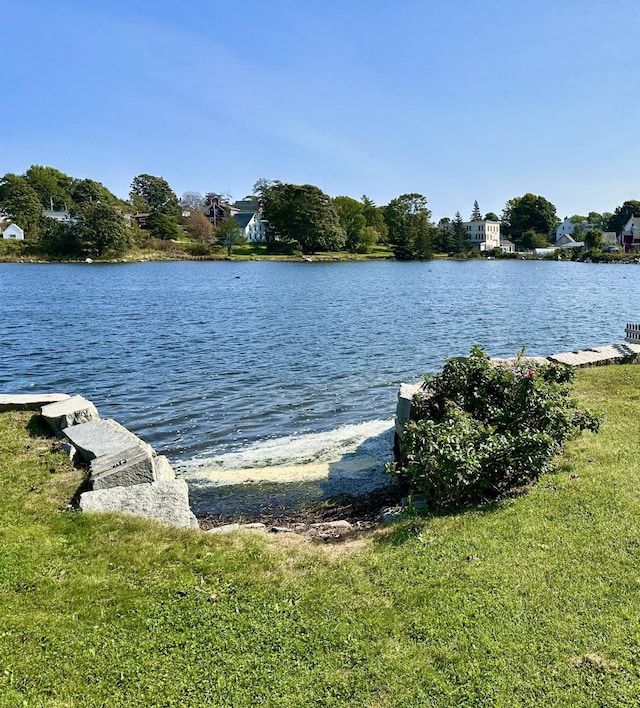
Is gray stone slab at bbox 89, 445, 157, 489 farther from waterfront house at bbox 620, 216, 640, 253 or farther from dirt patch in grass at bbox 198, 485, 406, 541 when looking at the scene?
waterfront house at bbox 620, 216, 640, 253

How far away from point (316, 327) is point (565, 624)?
23.7 meters

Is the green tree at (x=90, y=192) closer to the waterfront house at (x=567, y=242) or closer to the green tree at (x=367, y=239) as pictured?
the green tree at (x=367, y=239)

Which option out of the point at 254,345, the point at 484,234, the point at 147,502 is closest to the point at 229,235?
the point at 484,234

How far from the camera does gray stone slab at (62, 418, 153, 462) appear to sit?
7422 millimetres

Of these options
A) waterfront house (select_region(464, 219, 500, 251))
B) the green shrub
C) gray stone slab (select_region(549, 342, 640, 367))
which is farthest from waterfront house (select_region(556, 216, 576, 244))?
gray stone slab (select_region(549, 342, 640, 367))

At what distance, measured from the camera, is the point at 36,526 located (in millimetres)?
5719

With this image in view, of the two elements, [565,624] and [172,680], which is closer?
[172,680]

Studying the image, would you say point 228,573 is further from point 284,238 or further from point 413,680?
point 284,238

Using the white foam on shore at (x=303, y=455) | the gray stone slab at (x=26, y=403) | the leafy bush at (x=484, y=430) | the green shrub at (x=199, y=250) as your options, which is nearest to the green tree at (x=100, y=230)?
the green shrub at (x=199, y=250)

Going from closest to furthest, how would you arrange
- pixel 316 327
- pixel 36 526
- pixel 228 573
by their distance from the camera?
pixel 228 573
pixel 36 526
pixel 316 327

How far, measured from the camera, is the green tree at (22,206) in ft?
364

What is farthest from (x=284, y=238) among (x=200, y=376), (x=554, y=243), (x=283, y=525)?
(x=283, y=525)

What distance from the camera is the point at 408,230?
118 m

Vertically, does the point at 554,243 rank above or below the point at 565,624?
above
